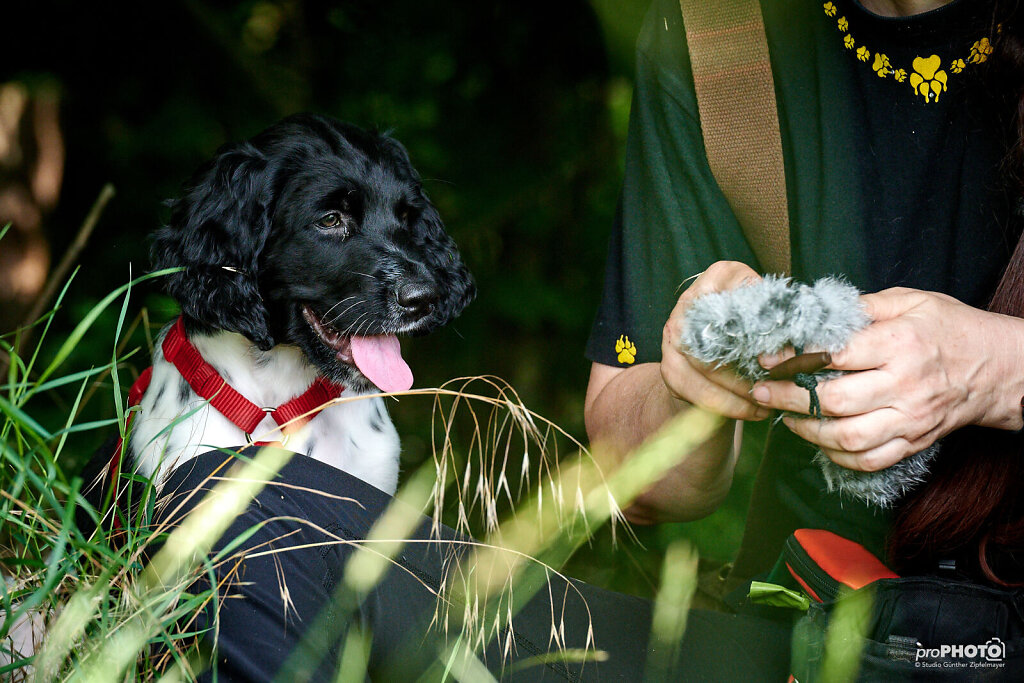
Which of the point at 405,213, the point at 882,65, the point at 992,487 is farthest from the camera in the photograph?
the point at 405,213

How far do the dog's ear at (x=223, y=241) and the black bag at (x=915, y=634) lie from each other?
1.19 metres

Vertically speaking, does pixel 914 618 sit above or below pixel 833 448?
below

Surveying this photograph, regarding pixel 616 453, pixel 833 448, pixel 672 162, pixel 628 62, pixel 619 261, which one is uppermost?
pixel 628 62

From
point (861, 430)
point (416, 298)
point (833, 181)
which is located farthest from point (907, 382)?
point (416, 298)

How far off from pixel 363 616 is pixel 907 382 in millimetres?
728

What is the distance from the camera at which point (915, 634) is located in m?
Answer: 1.14

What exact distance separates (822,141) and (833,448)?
2.35 ft

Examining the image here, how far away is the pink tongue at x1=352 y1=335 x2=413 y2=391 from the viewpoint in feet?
6.09

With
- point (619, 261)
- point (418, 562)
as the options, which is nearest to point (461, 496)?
point (418, 562)

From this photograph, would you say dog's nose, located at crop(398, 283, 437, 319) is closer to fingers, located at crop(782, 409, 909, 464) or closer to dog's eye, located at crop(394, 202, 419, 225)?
dog's eye, located at crop(394, 202, 419, 225)

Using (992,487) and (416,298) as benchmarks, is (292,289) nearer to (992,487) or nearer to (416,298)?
(416,298)

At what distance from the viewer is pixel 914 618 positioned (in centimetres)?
114

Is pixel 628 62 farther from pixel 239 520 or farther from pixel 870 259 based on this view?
pixel 239 520

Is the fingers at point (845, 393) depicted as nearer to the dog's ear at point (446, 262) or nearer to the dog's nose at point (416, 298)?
the dog's nose at point (416, 298)
